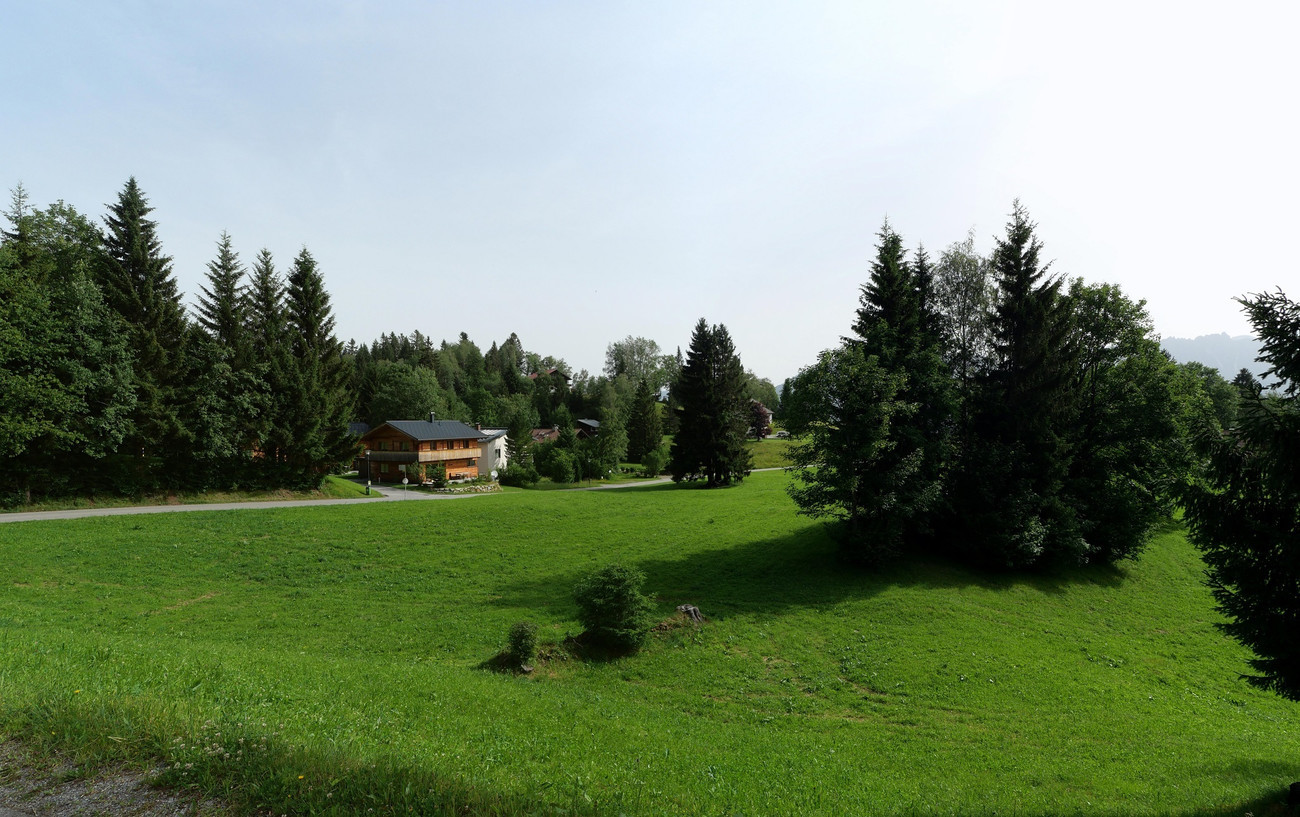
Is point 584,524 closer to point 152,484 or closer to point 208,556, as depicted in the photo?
point 208,556

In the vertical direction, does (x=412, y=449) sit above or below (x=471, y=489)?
above

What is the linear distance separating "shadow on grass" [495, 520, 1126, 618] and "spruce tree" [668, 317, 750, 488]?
2605 centimetres

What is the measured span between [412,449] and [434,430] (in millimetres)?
3598

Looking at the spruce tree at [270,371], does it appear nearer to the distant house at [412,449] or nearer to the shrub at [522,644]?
the distant house at [412,449]

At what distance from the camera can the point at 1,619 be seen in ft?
44.1

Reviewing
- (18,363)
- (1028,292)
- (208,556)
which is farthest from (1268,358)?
(18,363)

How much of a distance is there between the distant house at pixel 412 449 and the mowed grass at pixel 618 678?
2849 cm

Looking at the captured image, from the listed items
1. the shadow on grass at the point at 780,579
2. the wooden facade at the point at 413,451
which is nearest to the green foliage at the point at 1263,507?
the shadow on grass at the point at 780,579

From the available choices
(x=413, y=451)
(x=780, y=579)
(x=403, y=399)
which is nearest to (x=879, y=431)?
(x=780, y=579)

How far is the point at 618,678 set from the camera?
45.4ft

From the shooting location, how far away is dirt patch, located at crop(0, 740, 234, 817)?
4508mm

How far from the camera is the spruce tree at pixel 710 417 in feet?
176

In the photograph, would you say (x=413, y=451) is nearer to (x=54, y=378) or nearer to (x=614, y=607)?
(x=54, y=378)

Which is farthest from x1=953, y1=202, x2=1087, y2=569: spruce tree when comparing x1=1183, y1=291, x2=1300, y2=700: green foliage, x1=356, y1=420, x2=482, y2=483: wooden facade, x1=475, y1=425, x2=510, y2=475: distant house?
x1=475, y1=425, x2=510, y2=475: distant house
